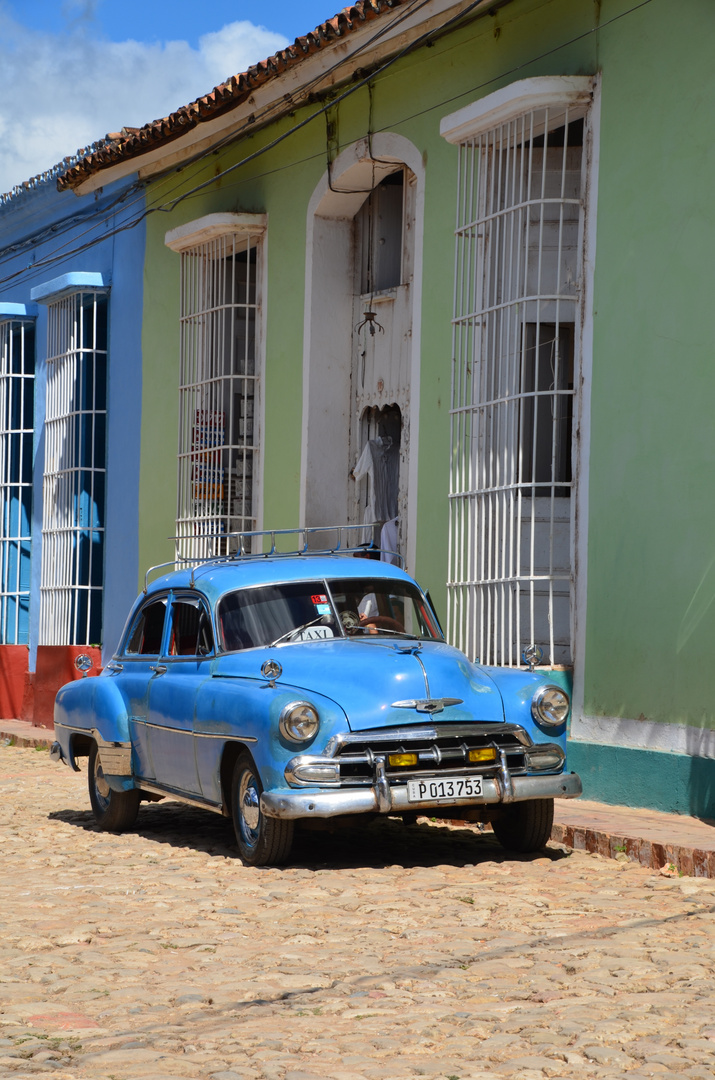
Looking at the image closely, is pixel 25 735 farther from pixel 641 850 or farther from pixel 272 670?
pixel 641 850

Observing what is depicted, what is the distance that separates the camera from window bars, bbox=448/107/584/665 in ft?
Answer: 32.0

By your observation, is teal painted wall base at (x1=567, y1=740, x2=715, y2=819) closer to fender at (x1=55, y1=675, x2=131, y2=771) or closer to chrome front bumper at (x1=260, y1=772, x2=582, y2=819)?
chrome front bumper at (x1=260, y1=772, x2=582, y2=819)

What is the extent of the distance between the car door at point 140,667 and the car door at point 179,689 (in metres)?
0.10

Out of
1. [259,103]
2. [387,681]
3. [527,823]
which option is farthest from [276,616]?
[259,103]

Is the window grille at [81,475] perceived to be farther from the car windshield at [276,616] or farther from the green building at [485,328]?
the car windshield at [276,616]

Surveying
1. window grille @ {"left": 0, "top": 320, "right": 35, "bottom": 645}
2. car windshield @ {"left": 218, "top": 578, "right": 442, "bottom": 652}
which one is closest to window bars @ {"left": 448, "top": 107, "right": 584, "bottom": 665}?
car windshield @ {"left": 218, "top": 578, "right": 442, "bottom": 652}

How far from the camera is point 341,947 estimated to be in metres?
5.30

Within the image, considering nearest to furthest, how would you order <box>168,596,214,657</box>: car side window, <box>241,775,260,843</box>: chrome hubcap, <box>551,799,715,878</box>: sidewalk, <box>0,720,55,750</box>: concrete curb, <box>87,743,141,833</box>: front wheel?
<box>551,799,715,878</box>: sidewalk, <box>241,775,260,843</box>: chrome hubcap, <box>168,596,214,657</box>: car side window, <box>87,743,141,833</box>: front wheel, <box>0,720,55,750</box>: concrete curb

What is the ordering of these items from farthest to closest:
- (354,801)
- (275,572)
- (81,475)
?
(81,475), (275,572), (354,801)

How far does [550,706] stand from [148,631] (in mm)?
2594

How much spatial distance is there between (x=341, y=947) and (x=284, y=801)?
1.29 m

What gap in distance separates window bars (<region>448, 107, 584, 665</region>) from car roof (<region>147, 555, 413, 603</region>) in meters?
1.93

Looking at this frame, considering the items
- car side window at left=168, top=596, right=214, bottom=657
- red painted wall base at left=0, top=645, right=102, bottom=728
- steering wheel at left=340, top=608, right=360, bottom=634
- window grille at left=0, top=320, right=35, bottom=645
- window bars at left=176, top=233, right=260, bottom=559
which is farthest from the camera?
window grille at left=0, top=320, right=35, bottom=645

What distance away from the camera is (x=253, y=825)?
6992mm
